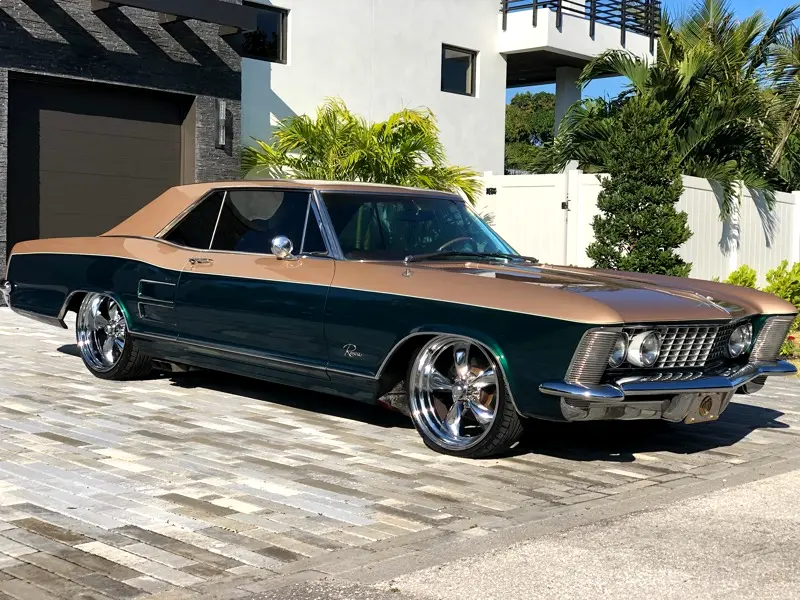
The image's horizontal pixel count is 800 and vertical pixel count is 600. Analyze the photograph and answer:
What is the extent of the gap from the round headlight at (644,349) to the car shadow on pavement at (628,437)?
0.75m

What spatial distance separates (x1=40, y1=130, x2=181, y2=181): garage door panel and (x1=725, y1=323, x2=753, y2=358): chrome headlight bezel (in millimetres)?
10353

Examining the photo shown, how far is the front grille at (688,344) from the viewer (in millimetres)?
5809

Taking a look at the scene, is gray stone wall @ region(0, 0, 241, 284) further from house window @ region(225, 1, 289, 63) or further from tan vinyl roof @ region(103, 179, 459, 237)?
tan vinyl roof @ region(103, 179, 459, 237)

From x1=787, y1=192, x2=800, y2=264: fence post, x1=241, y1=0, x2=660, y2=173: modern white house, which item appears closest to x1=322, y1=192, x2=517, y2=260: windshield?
x1=241, y1=0, x2=660, y2=173: modern white house

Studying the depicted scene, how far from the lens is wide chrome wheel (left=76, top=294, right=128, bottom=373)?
8.27m

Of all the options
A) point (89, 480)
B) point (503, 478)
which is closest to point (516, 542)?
point (503, 478)

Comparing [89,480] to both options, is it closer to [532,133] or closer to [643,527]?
[643,527]

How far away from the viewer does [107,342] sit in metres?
8.41

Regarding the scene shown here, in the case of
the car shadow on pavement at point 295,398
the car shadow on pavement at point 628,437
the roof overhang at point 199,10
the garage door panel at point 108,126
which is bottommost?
the car shadow on pavement at point 628,437

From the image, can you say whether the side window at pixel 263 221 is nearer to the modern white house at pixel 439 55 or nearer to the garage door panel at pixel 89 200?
the garage door panel at pixel 89 200

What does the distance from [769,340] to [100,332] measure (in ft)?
15.5

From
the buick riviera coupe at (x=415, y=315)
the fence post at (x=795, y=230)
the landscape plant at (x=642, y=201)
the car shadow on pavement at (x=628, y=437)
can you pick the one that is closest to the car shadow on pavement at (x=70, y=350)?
the buick riviera coupe at (x=415, y=315)

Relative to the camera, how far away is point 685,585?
398cm

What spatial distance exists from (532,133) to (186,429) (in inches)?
2134
